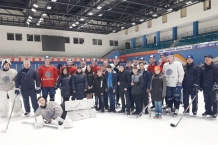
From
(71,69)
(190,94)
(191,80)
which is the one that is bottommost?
(190,94)

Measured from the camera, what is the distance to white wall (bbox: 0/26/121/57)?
18.3 m

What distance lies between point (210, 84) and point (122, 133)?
228cm

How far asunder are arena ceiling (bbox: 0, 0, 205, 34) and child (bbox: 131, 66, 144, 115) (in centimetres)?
956

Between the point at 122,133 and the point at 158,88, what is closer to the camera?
the point at 122,133

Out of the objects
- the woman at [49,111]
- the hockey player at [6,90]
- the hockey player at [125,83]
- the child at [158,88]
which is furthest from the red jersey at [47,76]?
the child at [158,88]

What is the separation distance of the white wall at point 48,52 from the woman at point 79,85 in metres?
15.1

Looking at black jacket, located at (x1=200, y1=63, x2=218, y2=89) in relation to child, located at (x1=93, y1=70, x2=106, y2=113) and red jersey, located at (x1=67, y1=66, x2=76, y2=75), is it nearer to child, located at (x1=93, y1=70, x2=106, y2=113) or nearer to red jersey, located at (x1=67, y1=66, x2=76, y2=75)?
child, located at (x1=93, y1=70, x2=106, y2=113)

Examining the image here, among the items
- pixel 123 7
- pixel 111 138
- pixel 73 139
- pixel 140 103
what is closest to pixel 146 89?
pixel 140 103

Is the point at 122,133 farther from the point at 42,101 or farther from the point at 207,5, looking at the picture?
the point at 207,5

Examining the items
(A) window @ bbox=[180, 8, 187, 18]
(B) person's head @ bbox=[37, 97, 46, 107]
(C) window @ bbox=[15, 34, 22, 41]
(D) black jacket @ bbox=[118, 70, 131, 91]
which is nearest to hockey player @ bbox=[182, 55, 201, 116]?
(D) black jacket @ bbox=[118, 70, 131, 91]

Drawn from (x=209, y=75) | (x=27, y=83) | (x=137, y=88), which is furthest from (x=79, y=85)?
(x=209, y=75)

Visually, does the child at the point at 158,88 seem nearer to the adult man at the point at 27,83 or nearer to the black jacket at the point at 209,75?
the black jacket at the point at 209,75

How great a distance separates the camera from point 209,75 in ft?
13.3

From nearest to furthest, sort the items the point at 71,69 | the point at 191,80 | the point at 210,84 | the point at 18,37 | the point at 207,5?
the point at 210,84, the point at 191,80, the point at 71,69, the point at 207,5, the point at 18,37
